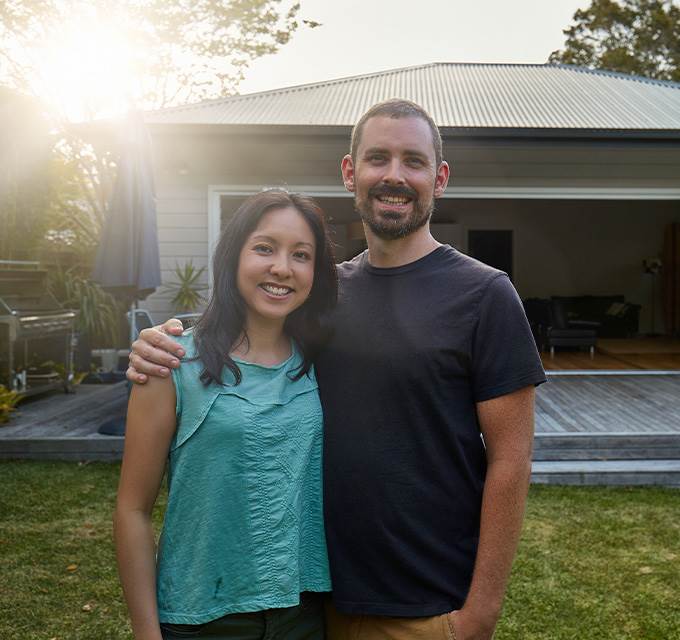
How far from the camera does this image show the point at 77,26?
14.6 metres

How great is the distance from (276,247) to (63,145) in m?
16.2

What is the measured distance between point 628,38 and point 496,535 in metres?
26.8

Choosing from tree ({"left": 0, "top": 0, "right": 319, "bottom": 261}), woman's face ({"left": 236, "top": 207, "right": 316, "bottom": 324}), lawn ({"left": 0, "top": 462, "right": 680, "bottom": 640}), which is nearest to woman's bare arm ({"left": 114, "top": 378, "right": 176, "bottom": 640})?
woman's face ({"left": 236, "top": 207, "right": 316, "bottom": 324})

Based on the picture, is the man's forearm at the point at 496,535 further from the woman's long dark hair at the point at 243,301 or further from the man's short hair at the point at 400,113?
the man's short hair at the point at 400,113

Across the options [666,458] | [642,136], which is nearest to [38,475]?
[666,458]

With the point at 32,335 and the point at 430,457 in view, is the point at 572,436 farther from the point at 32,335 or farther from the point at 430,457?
the point at 32,335

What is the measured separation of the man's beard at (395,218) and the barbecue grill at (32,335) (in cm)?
602

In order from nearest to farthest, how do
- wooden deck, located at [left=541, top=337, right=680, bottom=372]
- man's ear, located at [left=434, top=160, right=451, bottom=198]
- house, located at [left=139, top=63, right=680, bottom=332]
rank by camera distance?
man's ear, located at [left=434, top=160, right=451, bottom=198] < house, located at [left=139, top=63, right=680, bottom=332] < wooden deck, located at [left=541, top=337, right=680, bottom=372]

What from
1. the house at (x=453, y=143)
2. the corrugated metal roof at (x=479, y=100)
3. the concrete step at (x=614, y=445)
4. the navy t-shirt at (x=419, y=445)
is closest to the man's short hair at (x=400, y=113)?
the navy t-shirt at (x=419, y=445)

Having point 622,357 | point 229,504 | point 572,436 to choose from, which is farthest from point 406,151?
point 622,357

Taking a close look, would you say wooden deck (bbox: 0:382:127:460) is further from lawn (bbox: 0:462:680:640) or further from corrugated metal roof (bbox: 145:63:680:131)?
corrugated metal roof (bbox: 145:63:680:131)

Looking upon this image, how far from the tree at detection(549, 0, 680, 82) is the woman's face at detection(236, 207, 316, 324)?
24.7m

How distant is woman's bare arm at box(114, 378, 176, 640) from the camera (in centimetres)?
148

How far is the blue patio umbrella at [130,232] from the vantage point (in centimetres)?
582
